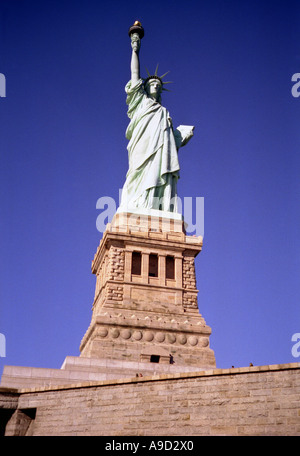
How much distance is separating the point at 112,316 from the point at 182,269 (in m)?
4.71

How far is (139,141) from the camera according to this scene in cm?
3144

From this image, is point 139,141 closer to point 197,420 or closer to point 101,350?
point 101,350

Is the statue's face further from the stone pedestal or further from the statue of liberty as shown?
the stone pedestal

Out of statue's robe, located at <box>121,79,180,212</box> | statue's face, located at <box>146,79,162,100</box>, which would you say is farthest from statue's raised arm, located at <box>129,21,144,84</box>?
statue's face, located at <box>146,79,162,100</box>

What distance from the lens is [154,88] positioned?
107ft

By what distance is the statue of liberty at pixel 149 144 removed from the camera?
29.9 metres

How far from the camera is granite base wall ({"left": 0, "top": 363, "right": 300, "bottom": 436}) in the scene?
509 inches

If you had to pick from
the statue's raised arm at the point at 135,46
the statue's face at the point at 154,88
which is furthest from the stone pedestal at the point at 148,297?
the statue's raised arm at the point at 135,46

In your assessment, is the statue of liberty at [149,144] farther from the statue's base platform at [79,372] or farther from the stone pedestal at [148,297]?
the statue's base platform at [79,372]

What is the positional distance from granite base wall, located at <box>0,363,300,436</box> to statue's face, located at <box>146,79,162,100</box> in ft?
69.0

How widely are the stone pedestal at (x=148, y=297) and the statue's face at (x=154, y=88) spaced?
7958mm

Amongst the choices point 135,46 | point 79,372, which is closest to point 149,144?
point 135,46

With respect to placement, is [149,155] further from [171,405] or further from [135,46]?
[171,405]

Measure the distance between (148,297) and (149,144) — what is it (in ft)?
30.5
